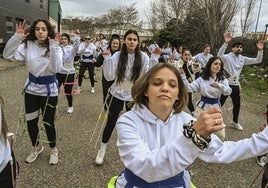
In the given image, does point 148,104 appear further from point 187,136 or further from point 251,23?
point 251,23

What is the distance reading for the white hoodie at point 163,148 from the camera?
1.25 metres

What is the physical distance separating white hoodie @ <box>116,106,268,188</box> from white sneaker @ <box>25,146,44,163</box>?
7.83ft

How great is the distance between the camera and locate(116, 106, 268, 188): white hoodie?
49.2 inches

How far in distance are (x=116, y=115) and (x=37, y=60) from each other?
125 centimetres

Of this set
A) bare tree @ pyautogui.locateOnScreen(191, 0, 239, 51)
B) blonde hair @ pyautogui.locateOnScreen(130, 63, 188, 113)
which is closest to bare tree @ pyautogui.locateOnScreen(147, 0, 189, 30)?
bare tree @ pyautogui.locateOnScreen(191, 0, 239, 51)

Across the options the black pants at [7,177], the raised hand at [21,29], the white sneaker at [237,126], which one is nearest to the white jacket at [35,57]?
the raised hand at [21,29]

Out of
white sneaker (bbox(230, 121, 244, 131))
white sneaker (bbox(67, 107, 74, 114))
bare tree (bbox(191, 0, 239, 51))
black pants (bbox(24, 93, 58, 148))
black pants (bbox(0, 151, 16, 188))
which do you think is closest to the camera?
black pants (bbox(0, 151, 16, 188))

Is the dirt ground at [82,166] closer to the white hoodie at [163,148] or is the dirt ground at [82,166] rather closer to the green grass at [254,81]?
the white hoodie at [163,148]

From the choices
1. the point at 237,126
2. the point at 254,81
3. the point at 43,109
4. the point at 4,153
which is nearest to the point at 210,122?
the point at 4,153

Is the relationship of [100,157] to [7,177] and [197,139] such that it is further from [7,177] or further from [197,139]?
[197,139]

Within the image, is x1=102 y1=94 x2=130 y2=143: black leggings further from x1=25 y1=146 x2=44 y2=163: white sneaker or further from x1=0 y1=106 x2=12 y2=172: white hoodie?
x1=0 y1=106 x2=12 y2=172: white hoodie

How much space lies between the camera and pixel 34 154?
388 centimetres

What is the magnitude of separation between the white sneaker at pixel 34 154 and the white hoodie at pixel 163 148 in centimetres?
239

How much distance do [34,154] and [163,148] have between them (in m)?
3.02
